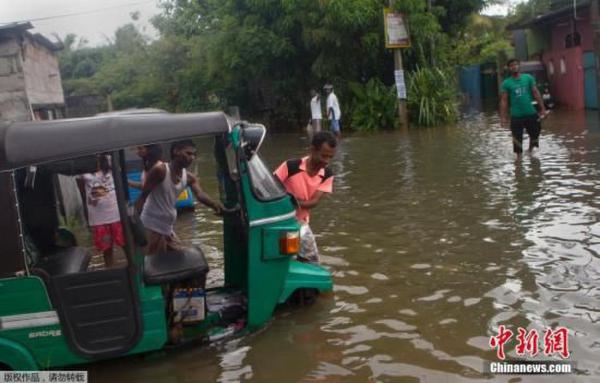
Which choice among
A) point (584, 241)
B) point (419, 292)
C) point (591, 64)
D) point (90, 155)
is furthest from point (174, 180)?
point (591, 64)

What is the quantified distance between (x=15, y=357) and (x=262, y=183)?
6.50ft

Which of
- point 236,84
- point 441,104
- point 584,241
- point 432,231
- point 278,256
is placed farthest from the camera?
point 236,84

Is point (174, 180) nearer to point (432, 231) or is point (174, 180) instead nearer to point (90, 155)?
point (90, 155)

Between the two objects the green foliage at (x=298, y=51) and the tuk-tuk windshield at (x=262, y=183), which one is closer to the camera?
the tuk-tuk windshield at (x=262, y=183)

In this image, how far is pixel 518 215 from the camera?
7.82 metres

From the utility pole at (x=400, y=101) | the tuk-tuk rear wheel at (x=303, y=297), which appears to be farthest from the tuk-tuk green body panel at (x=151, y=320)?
the utility pole at (x=400, y=101)

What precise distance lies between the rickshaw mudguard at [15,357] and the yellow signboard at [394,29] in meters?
17.8

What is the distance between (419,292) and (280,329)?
129cm

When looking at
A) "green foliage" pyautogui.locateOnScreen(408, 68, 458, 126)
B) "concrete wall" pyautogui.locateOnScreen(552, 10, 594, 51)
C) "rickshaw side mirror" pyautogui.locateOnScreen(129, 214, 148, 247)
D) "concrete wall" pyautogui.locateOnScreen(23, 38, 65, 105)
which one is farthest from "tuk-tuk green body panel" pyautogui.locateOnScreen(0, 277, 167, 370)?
"concrete wall" pyautogui.locateOnScreen(552, 10, 594, 51)

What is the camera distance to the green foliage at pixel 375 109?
2162 cm

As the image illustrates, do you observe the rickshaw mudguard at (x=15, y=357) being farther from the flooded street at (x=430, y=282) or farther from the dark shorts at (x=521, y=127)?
the dark shorts at (x=521, y=127)

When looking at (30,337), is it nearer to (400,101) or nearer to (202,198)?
(202,198)

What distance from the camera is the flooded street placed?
441cm

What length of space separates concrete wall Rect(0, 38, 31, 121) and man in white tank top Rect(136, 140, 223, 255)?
11.9m
